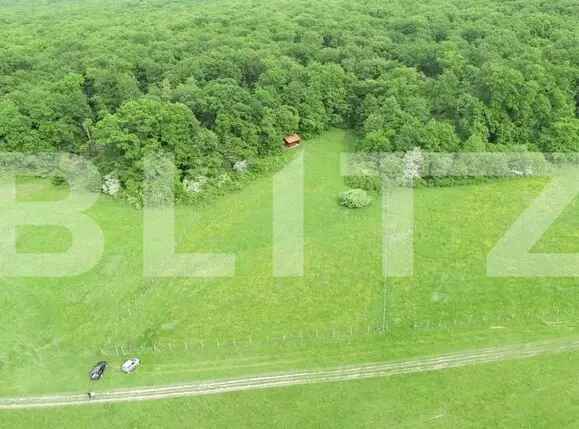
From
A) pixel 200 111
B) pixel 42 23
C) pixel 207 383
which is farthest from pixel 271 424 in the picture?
pixel 42 23

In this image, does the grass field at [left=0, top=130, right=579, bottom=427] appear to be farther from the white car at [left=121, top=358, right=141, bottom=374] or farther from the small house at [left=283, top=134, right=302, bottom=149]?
the small house at [left=283, top=134, right=302, bottom=149]

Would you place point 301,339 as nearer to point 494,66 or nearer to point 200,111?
point 200,111

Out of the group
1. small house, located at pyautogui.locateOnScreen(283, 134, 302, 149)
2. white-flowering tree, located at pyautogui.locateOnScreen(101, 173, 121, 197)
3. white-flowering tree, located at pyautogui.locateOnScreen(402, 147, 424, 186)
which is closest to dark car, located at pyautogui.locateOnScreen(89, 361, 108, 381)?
white-flowering tree, located at pyautogui.locateOnScreen(101, 173, 121, 197)

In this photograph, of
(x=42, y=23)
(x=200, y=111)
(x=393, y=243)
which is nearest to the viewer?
(x=393, y=243)

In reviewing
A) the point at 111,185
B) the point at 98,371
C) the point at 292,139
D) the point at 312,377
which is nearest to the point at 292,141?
the point at 292,139

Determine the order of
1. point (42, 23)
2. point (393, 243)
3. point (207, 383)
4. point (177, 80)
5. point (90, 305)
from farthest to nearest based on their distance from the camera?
1. point (42, 23)
2. point (177, 80)
3. point (393, 243)
4. point (90, 305)
5. point (207, 383)

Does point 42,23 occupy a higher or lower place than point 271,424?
higher
